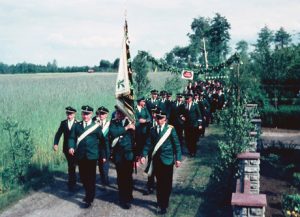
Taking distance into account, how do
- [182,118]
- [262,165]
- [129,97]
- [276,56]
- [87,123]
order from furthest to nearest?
[276,56]
[182,118]
[262,165]
[87,123]
[129,97]

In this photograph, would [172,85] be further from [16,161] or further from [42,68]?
[42,68]

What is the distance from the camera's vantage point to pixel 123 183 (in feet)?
27.9

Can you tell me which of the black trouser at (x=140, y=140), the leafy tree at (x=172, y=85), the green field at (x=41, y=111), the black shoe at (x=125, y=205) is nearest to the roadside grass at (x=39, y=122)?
the green field at (x=41, y=111)

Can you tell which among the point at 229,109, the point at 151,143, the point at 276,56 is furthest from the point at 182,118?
the point at 276,56

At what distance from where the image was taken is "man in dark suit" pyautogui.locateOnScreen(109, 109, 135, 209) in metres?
8.51

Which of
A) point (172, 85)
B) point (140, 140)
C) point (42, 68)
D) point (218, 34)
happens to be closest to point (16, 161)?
point (140, 140)

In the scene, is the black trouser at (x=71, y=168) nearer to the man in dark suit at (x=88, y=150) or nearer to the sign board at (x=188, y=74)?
the man in dark suit at (x=88, y=150)

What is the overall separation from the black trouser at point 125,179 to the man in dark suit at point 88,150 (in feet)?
1.43

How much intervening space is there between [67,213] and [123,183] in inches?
51.4

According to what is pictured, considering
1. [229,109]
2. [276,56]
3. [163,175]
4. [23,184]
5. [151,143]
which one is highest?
[276,56]

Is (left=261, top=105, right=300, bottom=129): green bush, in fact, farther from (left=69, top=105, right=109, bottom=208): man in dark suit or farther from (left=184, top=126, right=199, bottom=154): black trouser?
(left=69, top=105, right=109, bottom=208): man in dark suit

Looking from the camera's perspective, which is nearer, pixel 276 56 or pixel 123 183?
pixel 123 183

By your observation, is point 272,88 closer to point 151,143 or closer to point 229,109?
point 229,109

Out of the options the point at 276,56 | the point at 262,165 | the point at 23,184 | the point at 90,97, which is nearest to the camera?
the point at 23,184
